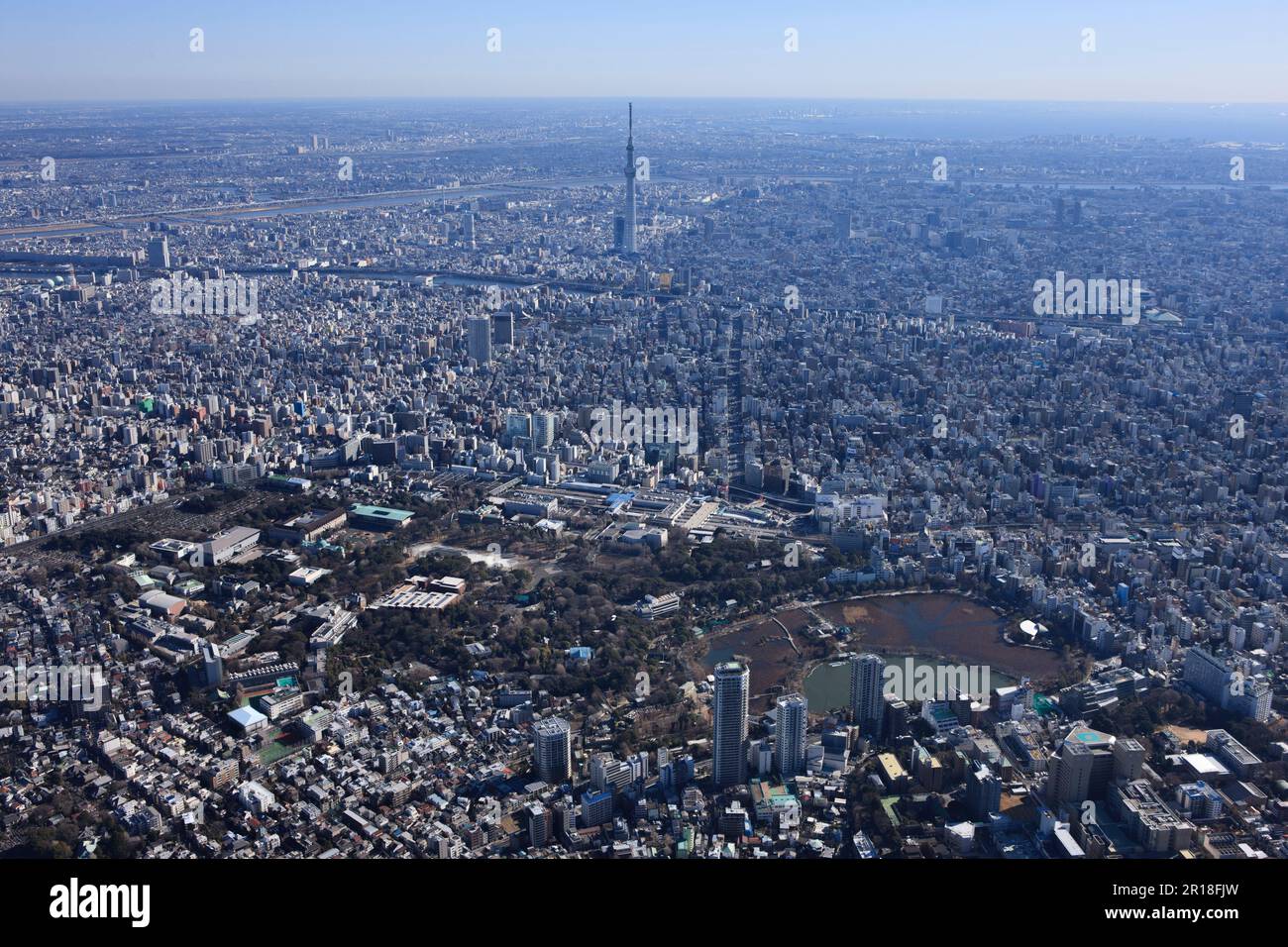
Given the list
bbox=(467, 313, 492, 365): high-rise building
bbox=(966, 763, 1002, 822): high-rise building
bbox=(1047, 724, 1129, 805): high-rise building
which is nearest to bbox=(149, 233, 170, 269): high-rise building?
bbox=(467, 313, 492, 365): high-rise building

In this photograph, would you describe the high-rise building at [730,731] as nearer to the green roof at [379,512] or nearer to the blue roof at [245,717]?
the blue roof at [245,717]

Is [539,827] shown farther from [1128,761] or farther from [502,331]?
[502,331]

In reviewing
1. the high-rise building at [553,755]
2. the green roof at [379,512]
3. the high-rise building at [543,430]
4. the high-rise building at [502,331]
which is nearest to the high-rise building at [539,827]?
the high-rise building at [553,755]

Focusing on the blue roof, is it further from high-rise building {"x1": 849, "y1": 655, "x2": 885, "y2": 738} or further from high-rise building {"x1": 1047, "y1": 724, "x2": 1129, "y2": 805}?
high-rise building {"x1": 1047, "y1": 724, "x2": 1129, "y2": 805}

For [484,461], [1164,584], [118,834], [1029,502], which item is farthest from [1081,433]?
[118,834]

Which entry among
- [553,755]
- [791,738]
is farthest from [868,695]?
[553,755]

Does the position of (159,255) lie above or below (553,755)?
above

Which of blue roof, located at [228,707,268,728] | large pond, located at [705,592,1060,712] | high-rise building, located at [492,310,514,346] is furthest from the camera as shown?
high-rise building, located at [492,310,514,346]
